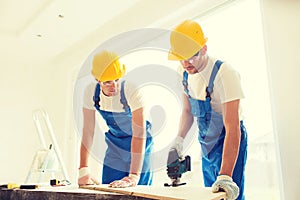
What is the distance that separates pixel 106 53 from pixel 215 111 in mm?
727

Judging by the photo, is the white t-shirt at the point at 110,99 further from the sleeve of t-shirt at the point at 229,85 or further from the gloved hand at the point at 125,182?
the sleeve of t-shirt at the point at 229,85

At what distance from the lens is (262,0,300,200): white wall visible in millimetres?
1533

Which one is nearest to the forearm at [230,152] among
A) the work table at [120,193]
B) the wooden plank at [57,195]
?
the work table at [120,193]

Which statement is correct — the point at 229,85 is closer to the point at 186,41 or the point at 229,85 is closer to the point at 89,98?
the point at 186,41

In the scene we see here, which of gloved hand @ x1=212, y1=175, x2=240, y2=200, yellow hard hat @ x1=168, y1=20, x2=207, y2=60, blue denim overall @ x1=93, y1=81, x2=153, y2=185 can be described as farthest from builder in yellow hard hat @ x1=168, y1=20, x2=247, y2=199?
blue denim overall @ x1=93, y1=81, x2=153, y2=185

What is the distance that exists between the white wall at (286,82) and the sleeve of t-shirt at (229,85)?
473 mm

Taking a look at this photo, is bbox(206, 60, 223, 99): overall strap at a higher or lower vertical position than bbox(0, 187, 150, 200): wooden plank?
higher

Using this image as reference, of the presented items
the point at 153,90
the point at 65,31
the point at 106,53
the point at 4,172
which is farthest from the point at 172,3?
the point at 4,172

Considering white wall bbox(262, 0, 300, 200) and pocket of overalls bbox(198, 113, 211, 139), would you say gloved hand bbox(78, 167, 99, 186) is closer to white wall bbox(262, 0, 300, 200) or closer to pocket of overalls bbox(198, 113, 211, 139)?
pocket of overalls bbox(198, 113, 211, 139)

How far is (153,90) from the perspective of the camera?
2148 millimetres

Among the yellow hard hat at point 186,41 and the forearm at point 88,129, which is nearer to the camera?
Answer: the yellow hard hat at point 186,41

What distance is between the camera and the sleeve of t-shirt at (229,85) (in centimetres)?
126

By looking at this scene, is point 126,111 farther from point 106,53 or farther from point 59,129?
point 59,129

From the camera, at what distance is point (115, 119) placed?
1.87 m
